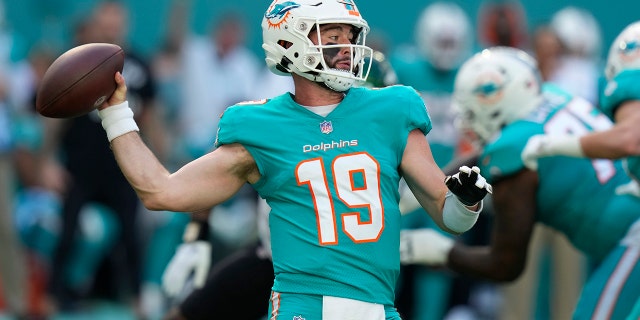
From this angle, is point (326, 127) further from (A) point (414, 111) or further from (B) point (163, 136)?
(B) point (163, 136)

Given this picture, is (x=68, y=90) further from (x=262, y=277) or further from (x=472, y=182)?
(x=262, y=277)

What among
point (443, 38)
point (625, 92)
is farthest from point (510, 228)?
point (443, 38)

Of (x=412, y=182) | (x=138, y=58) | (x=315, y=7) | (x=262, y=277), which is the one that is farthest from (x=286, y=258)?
(x=138, y=58)

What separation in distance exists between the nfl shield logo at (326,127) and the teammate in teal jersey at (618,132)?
3.86 ft

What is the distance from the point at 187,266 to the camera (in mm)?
5617

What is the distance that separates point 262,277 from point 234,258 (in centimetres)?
20

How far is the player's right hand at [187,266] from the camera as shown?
5.58 m

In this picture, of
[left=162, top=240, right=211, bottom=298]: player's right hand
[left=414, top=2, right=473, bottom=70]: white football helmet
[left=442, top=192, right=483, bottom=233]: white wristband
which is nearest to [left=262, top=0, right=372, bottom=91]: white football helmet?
[left=442, top=192, right=483, bottom=233]: white wristband

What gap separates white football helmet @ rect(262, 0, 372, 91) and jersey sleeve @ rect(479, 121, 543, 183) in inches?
46.2

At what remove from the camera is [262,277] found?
560 centimetres

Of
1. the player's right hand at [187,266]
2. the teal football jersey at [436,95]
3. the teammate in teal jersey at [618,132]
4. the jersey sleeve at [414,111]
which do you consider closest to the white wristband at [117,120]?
the jersey sleeve at [414,111]

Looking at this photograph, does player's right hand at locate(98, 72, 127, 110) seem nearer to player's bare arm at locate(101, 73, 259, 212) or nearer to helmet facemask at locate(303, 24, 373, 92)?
player's bare arm at locate(101, 73, 259, 212)

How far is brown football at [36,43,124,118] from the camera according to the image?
404 cm

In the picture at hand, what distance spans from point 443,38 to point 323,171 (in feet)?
15.5
